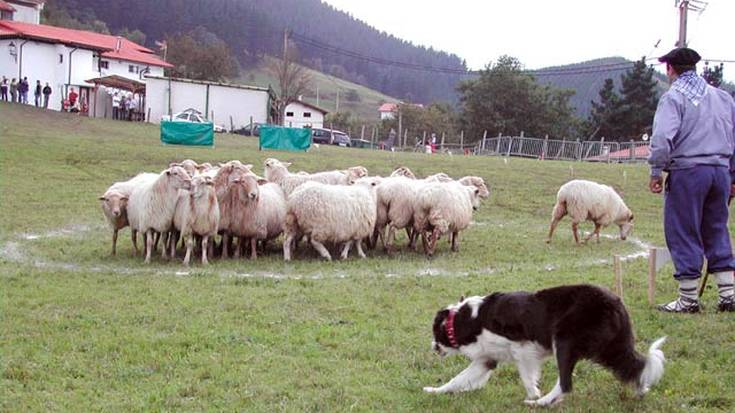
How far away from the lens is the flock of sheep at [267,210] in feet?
41.3

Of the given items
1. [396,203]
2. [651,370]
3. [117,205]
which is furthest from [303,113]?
[651,370]

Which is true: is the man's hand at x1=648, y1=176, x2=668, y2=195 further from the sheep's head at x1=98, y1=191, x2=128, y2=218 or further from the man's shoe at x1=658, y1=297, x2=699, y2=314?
the sheep's head at x1=98, y1=191, x2=128, y2=218

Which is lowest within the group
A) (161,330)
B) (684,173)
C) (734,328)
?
(161,330)

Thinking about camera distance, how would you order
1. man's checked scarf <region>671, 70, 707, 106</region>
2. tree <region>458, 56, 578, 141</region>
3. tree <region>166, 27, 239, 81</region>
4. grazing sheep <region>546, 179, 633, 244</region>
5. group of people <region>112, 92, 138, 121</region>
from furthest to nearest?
tree <region>166, 27, 239, 81</region> < tree <region>458, 56, 578, 141</region> < group of people <region>112, 92, 138, 121</region> < grazing sheep <region>546, 179, 633, 244</region> < man's checked scarf <region>671, 70, 707, 106</region>

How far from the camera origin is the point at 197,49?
9069 cm

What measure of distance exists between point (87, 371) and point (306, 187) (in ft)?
23.8

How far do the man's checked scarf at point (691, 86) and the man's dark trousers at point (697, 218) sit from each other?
68 centimetres

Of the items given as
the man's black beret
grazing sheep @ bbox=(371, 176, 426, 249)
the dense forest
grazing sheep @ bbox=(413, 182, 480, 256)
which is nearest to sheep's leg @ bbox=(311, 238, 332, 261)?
grazing sheep @ bbox=(371, 176, 426, 249)

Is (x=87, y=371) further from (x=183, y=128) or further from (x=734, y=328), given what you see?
(x=183, y=128)

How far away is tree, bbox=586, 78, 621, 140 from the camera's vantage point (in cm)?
6912

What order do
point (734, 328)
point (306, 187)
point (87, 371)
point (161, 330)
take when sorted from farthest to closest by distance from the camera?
point (306, 187) → point (161, 330) → point (734, 328) → point (87, 371)

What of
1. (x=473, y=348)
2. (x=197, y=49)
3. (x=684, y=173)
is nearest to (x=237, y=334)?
(x=473, y=348)

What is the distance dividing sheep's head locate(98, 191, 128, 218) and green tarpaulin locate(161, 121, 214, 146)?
22089 mm

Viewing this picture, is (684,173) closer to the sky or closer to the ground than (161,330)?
closer to the sky
